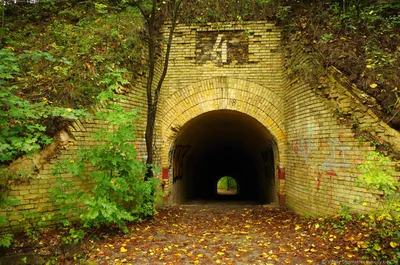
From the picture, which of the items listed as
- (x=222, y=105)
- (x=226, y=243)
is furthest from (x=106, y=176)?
(x=222, y=105)

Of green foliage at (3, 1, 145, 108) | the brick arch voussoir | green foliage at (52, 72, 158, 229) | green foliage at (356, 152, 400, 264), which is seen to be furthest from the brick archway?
green foliage at (356, 152, 400, 264)

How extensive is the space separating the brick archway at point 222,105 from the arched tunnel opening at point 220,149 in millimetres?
321

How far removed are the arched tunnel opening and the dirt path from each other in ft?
8.76

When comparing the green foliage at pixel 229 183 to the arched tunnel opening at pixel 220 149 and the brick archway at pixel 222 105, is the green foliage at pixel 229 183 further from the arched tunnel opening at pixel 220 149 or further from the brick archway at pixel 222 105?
the brick archway at pixel 222 105

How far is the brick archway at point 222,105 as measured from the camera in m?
8.57

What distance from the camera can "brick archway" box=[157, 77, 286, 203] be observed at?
28.1 feet

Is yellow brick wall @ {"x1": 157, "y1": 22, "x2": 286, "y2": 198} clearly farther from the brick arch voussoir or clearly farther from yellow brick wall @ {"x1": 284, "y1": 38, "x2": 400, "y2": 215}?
yellow brick wall @ {"x1": 284, "y1": 38, "x2": 400, "y2": 215}

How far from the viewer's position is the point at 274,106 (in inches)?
338

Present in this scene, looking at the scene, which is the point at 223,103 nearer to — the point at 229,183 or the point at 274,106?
the point at 274,106

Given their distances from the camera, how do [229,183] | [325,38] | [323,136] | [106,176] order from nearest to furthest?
[106,176] < [323,136] < [325,38] < [229,183]

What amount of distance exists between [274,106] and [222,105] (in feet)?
5.10

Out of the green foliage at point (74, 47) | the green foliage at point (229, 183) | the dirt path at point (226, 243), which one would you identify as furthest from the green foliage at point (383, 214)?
the green foliage at point (229, 183)

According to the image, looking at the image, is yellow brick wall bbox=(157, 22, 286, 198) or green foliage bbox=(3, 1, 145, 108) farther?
yellow brick wall bbox=(157, 22, 286, 198)

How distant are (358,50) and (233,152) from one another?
1100 cm
